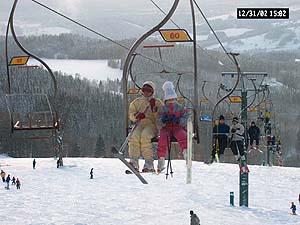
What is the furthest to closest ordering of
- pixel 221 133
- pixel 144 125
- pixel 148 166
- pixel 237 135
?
pixel 221 133 → pixel 237 135 → pixel 148 166 → pixel 144 125

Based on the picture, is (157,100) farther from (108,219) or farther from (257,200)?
(257,200)

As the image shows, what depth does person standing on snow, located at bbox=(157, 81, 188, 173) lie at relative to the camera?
7609 mm

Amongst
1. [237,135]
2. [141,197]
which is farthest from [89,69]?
[237,135]

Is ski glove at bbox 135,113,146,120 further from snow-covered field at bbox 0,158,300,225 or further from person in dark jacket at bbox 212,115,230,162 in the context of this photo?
snow-covered field at bbox 0,158,300,225

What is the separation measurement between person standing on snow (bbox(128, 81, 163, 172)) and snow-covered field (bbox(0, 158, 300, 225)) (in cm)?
1409

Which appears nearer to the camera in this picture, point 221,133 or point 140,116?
point 140,116

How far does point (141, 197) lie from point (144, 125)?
65.0 ft

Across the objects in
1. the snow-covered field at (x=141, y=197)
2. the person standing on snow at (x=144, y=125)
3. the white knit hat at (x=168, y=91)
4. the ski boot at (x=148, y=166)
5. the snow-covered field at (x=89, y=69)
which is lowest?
the snow-covered field at (x=141, y=197)

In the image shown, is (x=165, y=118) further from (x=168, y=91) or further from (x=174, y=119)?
(x=168, y=91)

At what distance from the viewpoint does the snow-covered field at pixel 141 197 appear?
22.6 m

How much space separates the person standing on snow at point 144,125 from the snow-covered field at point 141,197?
14.1m

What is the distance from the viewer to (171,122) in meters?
7.62

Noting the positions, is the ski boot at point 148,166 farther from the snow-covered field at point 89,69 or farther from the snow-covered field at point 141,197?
the snow-covered field at point 89,69

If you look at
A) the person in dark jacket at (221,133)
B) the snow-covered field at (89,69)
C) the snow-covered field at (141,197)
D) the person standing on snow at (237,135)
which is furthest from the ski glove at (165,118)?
the snow-covered field at (89,69)
